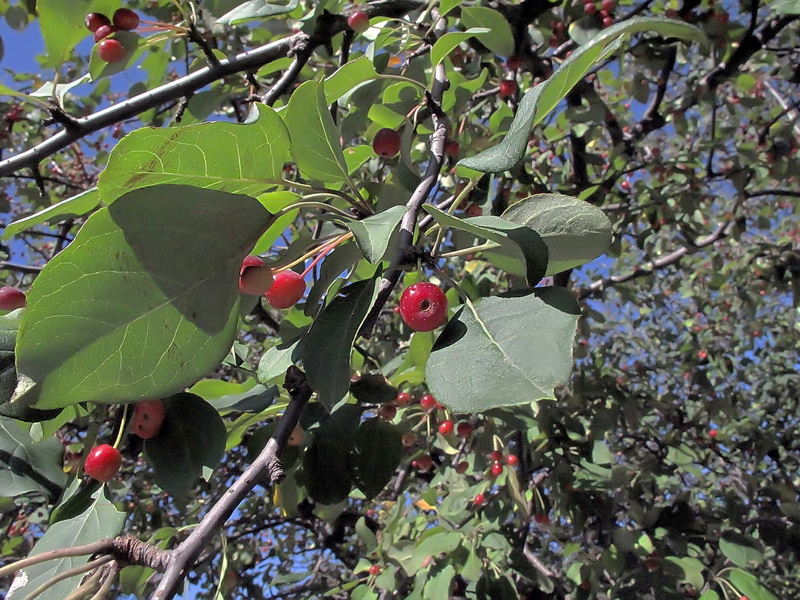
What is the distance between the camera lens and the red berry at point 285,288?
933mm

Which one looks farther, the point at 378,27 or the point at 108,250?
the point at 378,27

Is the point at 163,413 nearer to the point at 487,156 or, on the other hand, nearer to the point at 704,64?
the point at 487,156

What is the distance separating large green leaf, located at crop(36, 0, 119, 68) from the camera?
50.9 inches

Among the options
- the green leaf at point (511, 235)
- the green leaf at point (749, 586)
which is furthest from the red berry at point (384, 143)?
the green leaf at point (749, 586)

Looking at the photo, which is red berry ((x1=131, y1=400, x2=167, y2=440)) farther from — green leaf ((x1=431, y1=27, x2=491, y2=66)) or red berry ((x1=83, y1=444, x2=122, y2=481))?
green leaf ((x1=431, y1=27, x2=491, y2=66))

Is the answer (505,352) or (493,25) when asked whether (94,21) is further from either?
(505,352)

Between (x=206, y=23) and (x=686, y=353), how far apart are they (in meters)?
3.92

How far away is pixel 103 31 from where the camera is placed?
Answer: 148 centimetres

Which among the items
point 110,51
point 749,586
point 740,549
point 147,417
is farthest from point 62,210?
point 740,549

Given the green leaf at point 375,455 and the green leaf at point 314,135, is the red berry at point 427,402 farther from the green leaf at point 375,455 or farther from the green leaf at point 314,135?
the green leaf at point 314,135

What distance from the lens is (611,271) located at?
549 centimetres

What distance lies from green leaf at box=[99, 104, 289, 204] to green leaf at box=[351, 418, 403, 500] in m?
0.65

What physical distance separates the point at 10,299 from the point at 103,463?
337mm

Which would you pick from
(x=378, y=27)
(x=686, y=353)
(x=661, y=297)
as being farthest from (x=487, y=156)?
(x=661, y=297)
